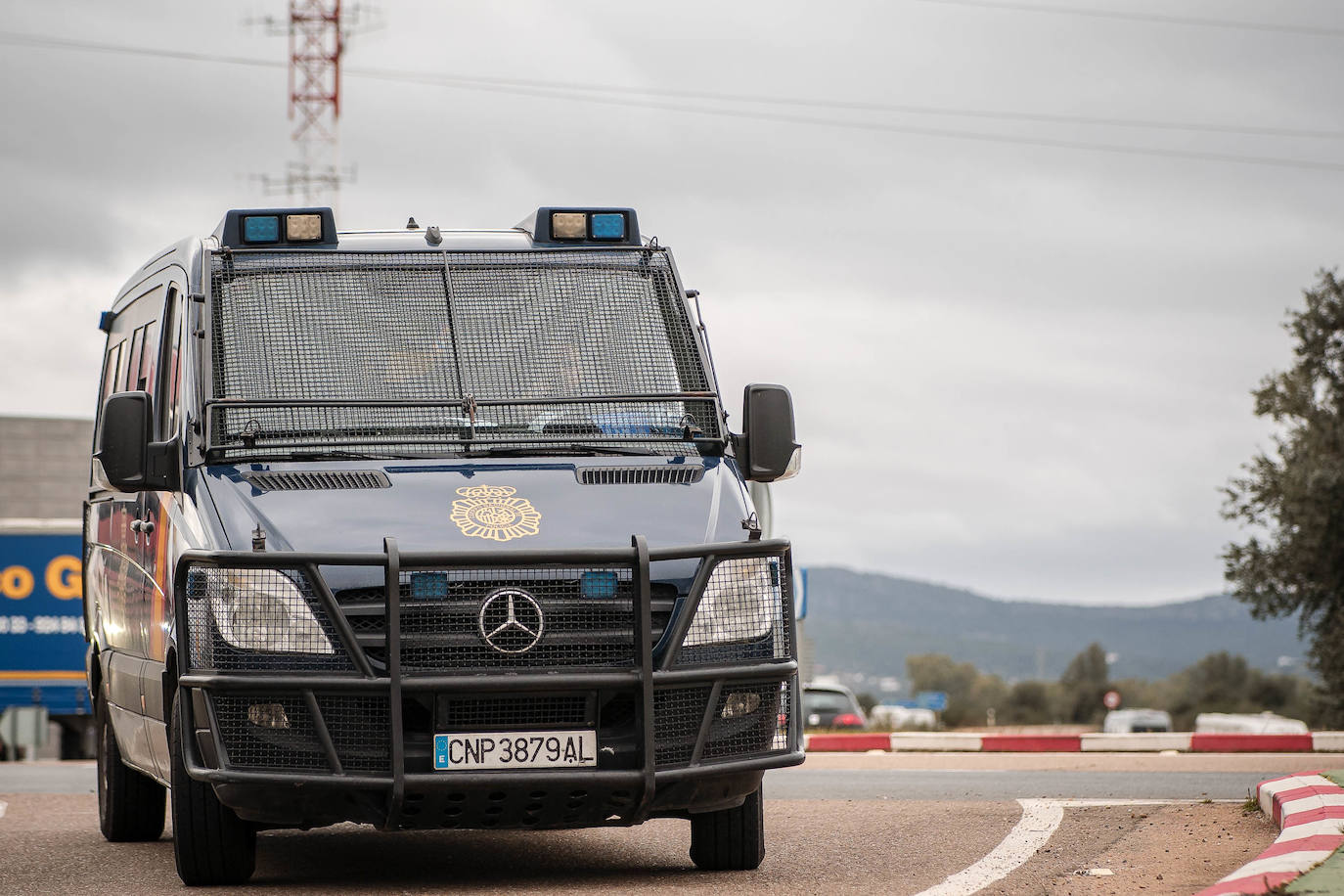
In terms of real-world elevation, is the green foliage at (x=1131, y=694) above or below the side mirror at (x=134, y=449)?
below

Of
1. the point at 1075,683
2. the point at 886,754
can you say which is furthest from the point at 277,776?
the point at 1075,683

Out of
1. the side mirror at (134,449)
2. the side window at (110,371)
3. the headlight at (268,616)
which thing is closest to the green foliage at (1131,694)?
the side window at (110,371)

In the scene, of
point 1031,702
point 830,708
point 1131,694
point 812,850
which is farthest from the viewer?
point 1131,694

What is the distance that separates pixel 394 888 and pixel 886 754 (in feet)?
40.5

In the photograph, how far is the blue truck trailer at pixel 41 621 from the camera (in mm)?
26234

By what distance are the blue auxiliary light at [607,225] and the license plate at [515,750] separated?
2.75m

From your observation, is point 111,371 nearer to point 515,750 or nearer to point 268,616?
point 268,616

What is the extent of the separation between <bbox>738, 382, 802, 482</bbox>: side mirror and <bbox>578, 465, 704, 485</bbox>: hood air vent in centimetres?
43

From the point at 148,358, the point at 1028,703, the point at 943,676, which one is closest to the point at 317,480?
the point at 148,358

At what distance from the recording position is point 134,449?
754 cm

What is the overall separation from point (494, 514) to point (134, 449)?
153 cm

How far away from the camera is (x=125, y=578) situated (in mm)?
8766

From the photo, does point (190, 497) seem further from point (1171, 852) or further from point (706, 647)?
point (1171, 852)

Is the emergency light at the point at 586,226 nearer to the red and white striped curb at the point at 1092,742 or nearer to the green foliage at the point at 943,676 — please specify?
the red and white striped curb at the point at 1092,742
